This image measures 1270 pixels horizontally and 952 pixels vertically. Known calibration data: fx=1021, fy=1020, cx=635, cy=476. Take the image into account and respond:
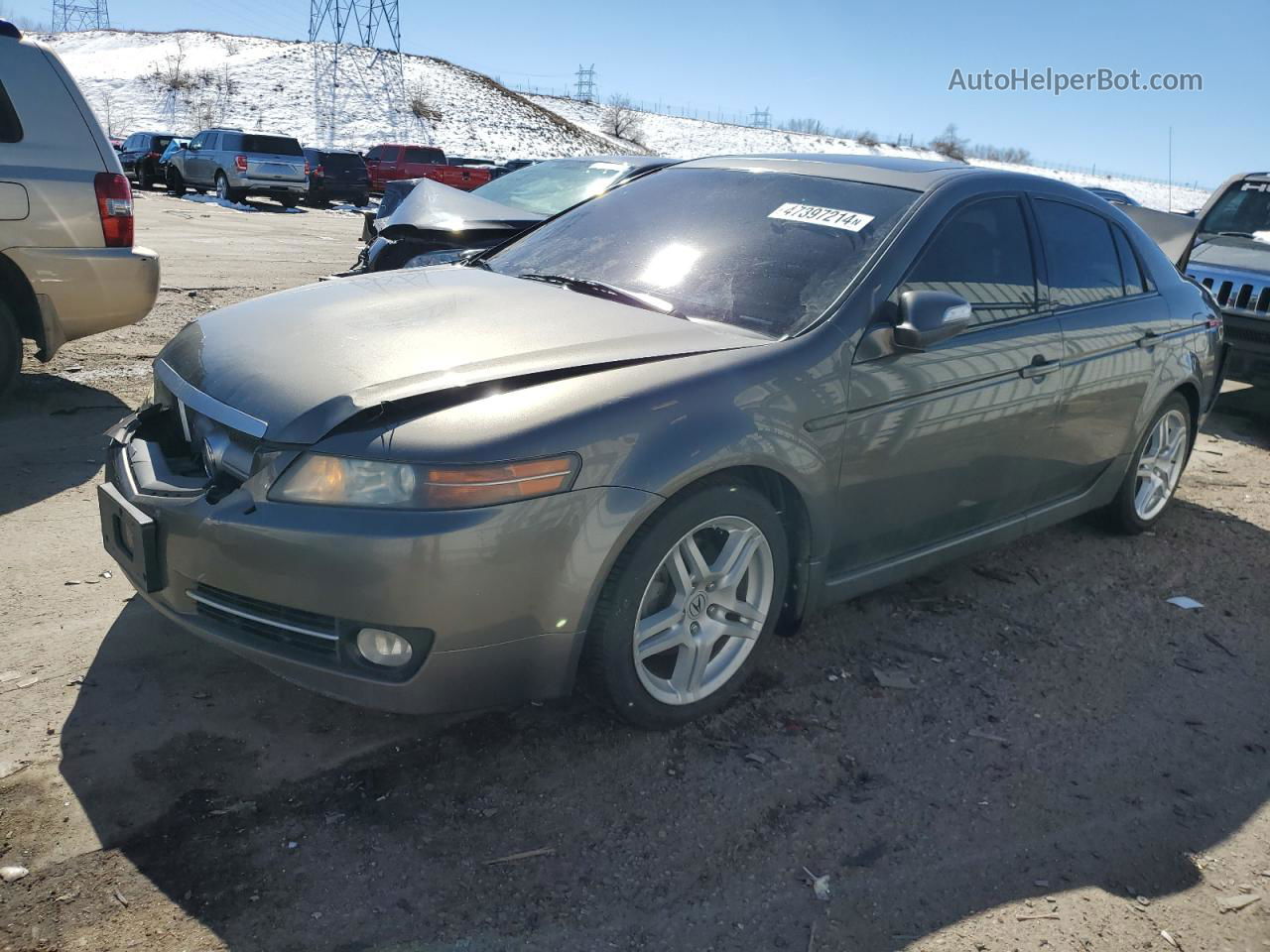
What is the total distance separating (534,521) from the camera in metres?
2.54

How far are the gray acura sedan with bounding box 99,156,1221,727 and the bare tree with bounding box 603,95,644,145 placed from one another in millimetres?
69638

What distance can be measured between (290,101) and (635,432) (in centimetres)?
6401

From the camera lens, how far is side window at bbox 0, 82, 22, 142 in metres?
5.38

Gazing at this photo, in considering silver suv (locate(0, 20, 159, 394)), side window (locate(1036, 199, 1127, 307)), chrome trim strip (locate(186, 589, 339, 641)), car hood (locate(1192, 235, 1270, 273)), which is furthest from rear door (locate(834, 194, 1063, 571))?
car hood (locate(1192, 235, 1270, 273))

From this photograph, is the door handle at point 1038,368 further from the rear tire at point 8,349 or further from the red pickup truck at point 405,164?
the red pickup truck at point 405,164

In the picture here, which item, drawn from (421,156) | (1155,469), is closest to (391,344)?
(1155,469)

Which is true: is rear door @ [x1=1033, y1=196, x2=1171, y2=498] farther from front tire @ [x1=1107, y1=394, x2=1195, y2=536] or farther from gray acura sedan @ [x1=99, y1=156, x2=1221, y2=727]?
front tire @ [x1=1107, y1=394, x2=1195, y2=536]

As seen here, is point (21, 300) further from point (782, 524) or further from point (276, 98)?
point (276, 98)

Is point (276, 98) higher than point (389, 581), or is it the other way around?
point (276, 98)

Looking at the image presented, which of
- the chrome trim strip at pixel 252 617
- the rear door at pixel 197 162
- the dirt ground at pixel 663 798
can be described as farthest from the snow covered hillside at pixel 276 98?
the chrome trim strip at pixel 252 617

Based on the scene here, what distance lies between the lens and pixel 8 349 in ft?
18.6

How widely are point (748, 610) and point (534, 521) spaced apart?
0.92 meters

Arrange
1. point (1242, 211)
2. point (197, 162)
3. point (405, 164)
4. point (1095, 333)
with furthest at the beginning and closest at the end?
point (405, 164)
point (197, 162)
point (1242, 211)
point (1095, 333)

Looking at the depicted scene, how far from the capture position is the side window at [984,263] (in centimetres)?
356
